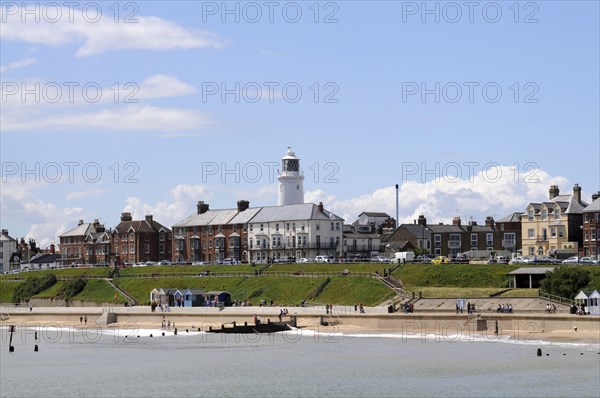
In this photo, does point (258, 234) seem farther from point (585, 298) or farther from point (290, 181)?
point (585, 298)

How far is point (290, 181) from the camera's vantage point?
6156 inches

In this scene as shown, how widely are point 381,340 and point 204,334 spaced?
1781cm

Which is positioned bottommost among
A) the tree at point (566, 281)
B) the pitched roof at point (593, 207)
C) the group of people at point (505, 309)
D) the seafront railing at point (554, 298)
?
the group of people at point (505, 309)

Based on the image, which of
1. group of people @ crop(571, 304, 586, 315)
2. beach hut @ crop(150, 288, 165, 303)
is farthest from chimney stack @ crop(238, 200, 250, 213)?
group of people @ crop(571, 304, 586, 315)

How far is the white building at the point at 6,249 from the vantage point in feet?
625

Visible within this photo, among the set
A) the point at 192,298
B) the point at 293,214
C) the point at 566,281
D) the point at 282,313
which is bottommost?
the point at 282,313

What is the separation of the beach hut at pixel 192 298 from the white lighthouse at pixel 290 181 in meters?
46.5

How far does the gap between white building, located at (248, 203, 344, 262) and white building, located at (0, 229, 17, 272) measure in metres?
60.7

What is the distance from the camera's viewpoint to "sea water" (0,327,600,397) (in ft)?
185

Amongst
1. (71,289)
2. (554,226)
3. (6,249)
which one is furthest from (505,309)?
(6,249)

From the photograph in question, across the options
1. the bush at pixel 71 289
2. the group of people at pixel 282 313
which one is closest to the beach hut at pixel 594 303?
the group of people at pixel 282 313

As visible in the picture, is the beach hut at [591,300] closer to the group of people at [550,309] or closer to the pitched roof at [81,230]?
the group of people at [550,309]

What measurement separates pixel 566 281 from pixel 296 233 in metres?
58.6

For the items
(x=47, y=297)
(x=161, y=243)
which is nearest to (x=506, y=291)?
(x=47, y=297)
